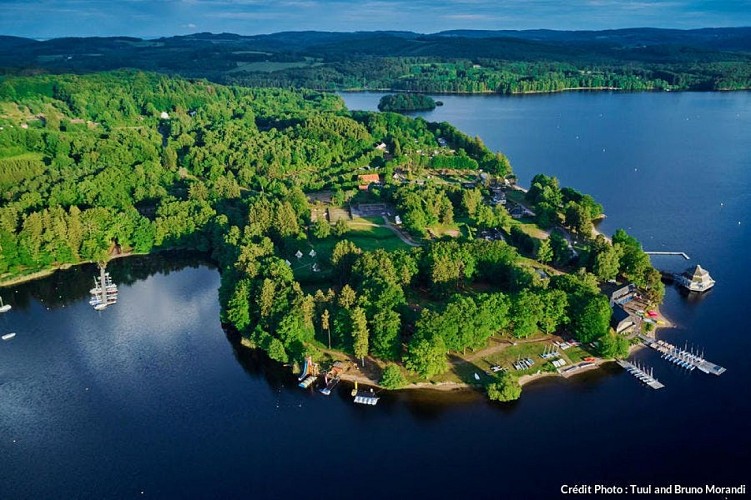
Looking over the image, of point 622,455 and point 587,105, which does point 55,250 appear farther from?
point 587,105

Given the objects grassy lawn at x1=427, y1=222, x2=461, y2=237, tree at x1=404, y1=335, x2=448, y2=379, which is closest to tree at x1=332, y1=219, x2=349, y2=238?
grassy lawn at x1=427, y1=222, x2=461, y2=237

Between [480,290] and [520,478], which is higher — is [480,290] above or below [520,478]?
above

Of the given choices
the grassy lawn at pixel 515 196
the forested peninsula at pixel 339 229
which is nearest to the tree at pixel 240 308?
the forested peninsula at pixel 339 229

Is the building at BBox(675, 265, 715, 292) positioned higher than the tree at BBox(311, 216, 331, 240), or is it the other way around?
the tree at BBox(311, 216, 331, 240)

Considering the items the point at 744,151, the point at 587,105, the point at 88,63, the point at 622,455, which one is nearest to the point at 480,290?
the point at 622,455

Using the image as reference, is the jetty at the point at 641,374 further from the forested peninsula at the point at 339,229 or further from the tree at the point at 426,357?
the tree at the point at 426,357

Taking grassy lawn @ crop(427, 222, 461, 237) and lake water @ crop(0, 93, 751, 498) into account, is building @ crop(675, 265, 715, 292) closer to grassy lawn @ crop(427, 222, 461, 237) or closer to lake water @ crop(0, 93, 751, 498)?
lake water @ crop(0, 93, 751, 498)

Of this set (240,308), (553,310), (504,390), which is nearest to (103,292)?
(240,308)
